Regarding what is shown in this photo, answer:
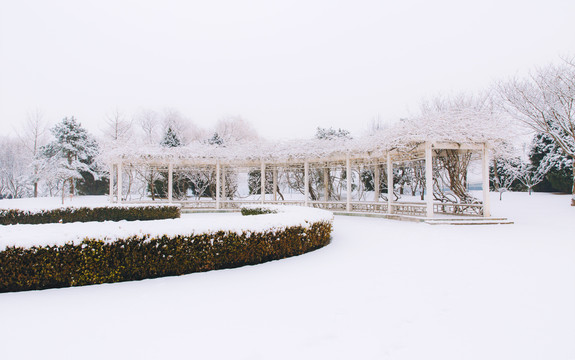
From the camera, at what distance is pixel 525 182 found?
22.5 meters

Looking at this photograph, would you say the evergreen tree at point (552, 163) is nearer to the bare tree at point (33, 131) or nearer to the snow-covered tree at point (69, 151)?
the snow-covered tree at point (69, 151)

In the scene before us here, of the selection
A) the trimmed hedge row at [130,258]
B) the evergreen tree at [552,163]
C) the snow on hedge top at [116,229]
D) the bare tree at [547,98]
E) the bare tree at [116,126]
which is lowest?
the trimmed hedge row at [130,258]

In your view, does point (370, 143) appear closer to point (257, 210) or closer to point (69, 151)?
point (257, 210)

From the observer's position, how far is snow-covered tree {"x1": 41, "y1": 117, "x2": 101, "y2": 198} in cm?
2364

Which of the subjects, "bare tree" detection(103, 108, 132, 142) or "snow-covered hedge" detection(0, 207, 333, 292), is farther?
"bare tree" detection(103, 108, 132, 142)

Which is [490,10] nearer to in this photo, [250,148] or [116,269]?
[250,148]

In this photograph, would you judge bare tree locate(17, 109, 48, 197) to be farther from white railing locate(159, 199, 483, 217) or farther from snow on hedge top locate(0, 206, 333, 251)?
snow on hedge top locate(0, 206, 333, 251)

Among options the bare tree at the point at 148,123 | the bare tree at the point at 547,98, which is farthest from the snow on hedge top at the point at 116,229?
the bare tree at the point at 148,123

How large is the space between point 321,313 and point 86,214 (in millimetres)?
12738

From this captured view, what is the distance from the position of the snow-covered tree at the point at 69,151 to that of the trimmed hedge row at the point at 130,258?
22354mm

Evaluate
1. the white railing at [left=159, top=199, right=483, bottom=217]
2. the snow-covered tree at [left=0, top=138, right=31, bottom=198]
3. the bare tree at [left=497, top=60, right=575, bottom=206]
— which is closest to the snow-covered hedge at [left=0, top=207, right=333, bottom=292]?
the white railing at [left=159, top=199, right=483, bottom=217]

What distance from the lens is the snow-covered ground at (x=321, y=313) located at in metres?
2.66

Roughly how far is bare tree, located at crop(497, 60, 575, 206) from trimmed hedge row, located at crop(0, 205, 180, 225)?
17.8 metres

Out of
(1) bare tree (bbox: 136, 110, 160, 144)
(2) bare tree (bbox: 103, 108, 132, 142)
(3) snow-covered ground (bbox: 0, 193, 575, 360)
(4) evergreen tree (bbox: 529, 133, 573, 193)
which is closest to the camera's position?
(3) snow-covered ground (bbox: 0, 193, 575, 360)
